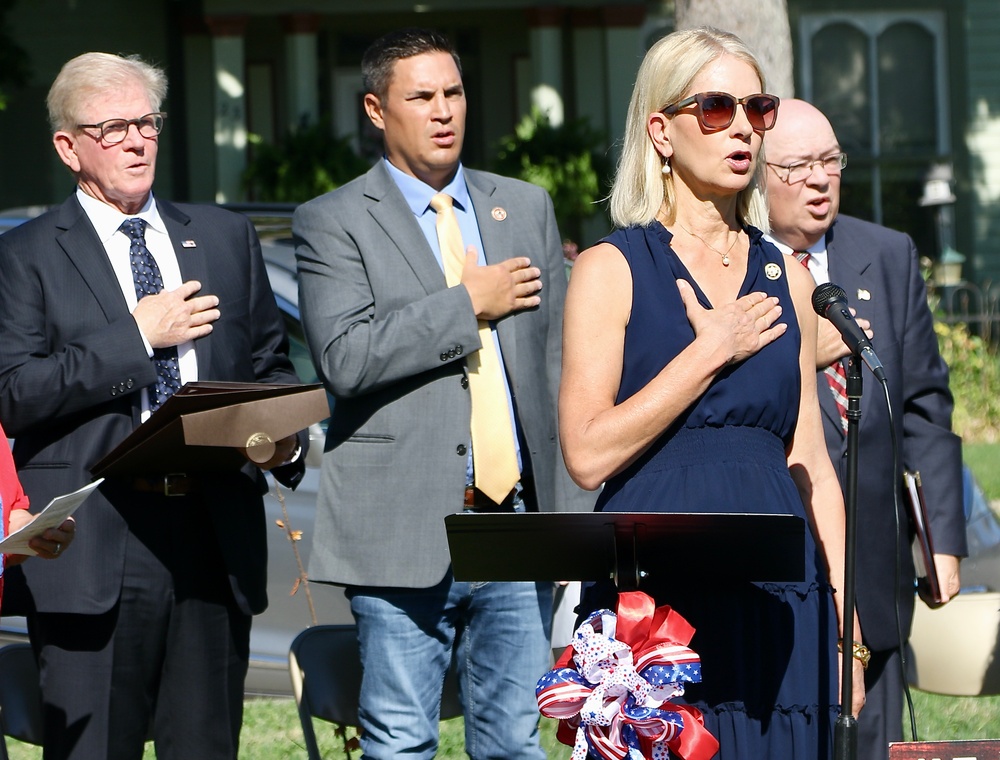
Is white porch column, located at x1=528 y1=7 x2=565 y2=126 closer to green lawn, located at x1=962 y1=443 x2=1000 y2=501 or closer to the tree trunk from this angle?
green lawn, located at x1=962 y1=443 x2=1000 y2=501

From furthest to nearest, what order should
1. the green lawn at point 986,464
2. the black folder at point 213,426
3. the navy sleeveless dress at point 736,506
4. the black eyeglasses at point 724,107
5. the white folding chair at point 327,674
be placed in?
the green lawn at point 986,464, the white folding chair at point 327,674, the black folder at point 213,426, the black eyeglasses at point 724,107, the navy sleeveless dress at point 736,506

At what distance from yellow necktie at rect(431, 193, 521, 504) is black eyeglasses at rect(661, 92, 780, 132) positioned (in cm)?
111

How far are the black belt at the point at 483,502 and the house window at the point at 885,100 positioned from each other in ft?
46.7

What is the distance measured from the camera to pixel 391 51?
4152 mm

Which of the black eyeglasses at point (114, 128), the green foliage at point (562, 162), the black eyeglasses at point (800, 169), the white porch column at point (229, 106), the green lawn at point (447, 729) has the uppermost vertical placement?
the white porch column at point (229, 106)

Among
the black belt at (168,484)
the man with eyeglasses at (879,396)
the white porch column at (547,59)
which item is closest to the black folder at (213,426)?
the black belt at (168,484)

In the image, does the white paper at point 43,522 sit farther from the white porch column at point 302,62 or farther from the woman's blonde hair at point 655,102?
the white porch column at point 302,62

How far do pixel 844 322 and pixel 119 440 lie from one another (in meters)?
1.97

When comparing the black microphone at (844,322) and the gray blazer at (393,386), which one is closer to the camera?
the black microphone at (844,322)

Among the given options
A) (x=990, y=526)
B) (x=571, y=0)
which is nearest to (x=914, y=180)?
(x=571, y=0)

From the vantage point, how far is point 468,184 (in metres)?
4.26

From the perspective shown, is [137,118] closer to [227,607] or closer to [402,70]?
[402,70]

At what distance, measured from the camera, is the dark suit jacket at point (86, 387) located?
147 inches

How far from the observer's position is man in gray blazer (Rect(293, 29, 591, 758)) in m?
3.90
